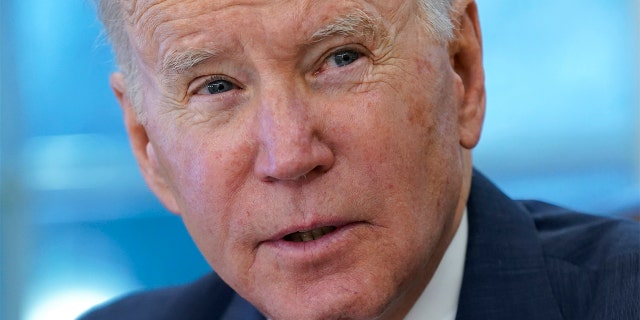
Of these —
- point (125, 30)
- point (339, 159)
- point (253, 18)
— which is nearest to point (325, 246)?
point (339, 159)

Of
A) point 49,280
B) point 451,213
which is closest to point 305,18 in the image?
point 451,213

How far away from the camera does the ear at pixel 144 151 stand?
2170mm

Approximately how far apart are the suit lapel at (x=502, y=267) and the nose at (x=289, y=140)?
53 centimetres

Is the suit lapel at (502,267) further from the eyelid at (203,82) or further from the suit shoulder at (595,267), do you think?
the eyelid at (203,82)

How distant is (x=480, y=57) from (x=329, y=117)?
0.49 metres

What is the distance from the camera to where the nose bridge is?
1.70m

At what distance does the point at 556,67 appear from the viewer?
4.61 m

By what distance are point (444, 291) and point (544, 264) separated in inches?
9.1

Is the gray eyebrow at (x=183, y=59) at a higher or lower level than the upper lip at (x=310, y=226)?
higher

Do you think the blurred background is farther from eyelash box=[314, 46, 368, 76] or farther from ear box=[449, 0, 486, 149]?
eyelash box=[314, 46, 368, 76]

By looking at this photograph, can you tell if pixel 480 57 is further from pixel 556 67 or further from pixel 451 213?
pixel 556 67

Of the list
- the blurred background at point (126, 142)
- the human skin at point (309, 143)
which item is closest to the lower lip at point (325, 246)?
the human skin at point (309, 143)

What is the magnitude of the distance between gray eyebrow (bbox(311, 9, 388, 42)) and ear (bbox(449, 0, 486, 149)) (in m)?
0.23

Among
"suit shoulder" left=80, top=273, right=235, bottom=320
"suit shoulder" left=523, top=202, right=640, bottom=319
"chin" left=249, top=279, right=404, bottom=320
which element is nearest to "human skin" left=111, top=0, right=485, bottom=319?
"chin" left=249, top=279, right=404, bottom=320
